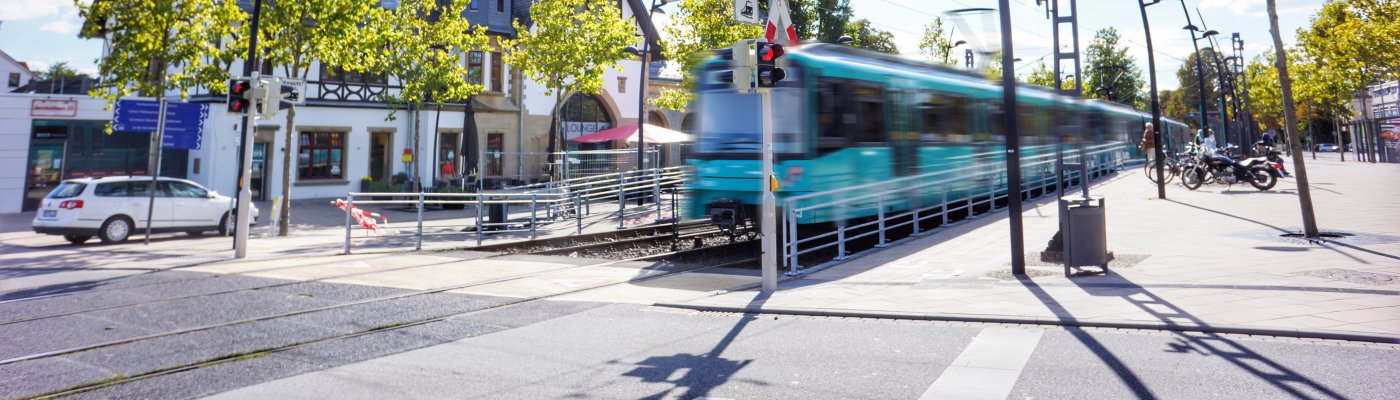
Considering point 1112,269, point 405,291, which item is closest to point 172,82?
point 405,291

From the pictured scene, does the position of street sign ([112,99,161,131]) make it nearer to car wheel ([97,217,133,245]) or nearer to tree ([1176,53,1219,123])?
car wheel ([97,217,133,245])

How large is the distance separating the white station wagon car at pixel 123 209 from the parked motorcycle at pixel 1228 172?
916 inches

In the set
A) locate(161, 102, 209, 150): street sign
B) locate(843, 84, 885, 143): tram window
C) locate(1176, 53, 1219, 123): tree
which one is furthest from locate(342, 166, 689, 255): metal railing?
locate(1176, 53, 1219, 123): tree

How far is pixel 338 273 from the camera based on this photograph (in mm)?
10938

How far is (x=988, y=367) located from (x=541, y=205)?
20.1 meters

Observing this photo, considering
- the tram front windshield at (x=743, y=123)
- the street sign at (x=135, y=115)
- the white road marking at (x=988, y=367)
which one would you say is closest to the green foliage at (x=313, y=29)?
the street sign at (x=135, y=115)

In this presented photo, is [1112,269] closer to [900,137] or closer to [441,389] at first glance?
[900,137]

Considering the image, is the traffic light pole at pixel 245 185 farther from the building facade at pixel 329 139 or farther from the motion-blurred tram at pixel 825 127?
the building facade at pixel 329 139

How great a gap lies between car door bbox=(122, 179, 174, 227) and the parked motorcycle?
24499 millimetres

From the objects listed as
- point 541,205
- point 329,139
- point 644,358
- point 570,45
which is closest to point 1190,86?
point 570,45

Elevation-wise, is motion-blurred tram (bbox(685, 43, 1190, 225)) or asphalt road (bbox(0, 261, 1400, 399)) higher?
motion-blurred tram (bbox(685, 43, 1190, 225))

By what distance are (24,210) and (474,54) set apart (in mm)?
15203

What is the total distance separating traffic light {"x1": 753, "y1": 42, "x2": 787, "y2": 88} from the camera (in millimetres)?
8648

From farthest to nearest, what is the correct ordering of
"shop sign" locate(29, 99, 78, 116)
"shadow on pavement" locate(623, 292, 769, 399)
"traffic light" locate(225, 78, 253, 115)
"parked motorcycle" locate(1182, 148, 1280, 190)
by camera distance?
"shop sign" locate(29, 99, 78, 116) → "parked motorcycle" locate(1182, 148, 1280, 190) → "traffic light" locate(225, 78, 253, 115) → "shadow on pavement" locate(623, 292, 769, 399)
